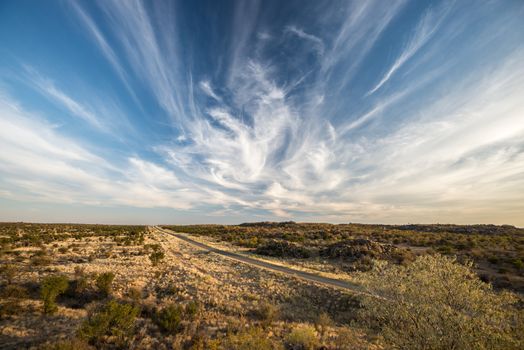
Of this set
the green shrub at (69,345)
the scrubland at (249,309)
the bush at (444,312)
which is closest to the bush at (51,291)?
the scrubland at (249,309)

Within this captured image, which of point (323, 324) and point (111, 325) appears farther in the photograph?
point (323, 324)

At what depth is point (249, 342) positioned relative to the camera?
8.66m

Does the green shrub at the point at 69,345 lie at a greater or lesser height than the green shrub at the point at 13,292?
lesser

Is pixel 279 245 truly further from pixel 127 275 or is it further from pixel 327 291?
pixel 127 275

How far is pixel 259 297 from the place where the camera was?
51.2 ft

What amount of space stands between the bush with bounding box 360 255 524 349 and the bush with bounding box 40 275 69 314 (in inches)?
562

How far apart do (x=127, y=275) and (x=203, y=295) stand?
6.90 m

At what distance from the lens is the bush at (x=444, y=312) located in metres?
5.91

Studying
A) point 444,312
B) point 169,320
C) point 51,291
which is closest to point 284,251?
point 169,320

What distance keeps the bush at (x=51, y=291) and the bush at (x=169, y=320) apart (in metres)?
5.00

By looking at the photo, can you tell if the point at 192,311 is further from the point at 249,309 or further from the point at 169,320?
the point at 249,309

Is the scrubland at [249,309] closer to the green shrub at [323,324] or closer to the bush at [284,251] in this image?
the green shrub at [323,324]

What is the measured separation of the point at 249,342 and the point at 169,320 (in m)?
4.17

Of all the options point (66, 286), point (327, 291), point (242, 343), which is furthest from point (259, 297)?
point (66, 286)
